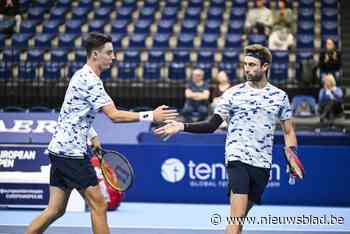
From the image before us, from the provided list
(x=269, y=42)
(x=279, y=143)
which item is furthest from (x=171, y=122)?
(x=269, y=42)

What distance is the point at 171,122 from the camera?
590cm

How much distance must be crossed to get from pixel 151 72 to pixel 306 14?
429cm

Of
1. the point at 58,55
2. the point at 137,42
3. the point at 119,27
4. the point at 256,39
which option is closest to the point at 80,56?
the point at 58,55

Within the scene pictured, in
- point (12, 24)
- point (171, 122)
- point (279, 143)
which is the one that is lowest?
point (279, 143)

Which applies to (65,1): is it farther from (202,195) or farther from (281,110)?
(281,110)

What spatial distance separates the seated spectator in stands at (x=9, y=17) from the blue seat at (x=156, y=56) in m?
3.80

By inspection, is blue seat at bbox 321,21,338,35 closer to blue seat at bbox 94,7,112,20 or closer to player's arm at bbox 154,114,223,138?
blue seat at bbox 94,7,112,20

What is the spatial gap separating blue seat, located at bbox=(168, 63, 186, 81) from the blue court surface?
5.05m

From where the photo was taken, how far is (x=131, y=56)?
1577cm

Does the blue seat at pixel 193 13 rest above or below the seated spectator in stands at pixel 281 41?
above

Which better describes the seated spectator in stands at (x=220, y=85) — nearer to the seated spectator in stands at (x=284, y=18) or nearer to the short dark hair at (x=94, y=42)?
the seated spectator in stands at (x=284, y=18)

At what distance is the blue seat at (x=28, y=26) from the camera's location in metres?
17.4

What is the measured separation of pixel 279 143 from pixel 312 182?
1.03 metres

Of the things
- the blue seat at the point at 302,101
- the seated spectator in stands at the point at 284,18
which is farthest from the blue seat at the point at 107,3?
the blue seat at the point at 302,101
